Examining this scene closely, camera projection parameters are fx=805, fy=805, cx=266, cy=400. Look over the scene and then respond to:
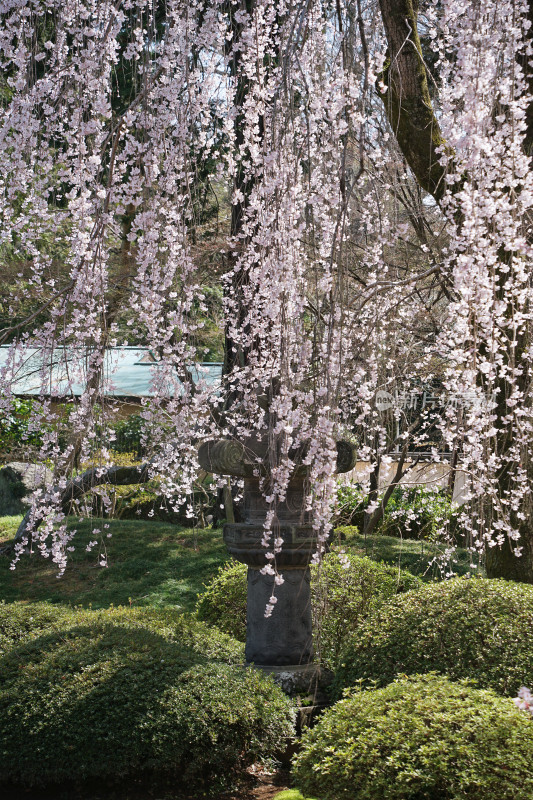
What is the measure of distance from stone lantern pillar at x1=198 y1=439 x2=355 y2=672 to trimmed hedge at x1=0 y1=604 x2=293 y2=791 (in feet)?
1.12

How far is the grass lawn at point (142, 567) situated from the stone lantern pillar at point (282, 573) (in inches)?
107

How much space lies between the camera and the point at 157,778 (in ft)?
11.2

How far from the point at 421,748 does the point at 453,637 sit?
42.3 inches

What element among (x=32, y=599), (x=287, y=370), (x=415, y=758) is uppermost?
(x=287, y=370)

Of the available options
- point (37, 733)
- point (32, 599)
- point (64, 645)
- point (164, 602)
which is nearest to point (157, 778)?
point (37, 733)

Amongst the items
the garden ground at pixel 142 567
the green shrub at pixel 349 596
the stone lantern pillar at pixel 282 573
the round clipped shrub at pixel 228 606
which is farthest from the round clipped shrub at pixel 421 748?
the garden ground at pixel 142 567

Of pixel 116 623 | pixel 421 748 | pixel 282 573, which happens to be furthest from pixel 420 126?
pixel 421 748

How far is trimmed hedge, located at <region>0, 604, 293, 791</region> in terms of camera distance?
3361mm

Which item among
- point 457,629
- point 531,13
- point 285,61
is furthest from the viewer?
point 531,13

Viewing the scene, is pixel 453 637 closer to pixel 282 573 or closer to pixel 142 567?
pixel 282 573

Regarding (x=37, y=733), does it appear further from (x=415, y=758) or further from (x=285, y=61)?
(x=285, y=61)

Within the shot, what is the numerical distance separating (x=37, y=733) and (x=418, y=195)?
453cm

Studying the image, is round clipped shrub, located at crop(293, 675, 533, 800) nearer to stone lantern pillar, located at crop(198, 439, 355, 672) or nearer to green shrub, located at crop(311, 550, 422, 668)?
stone lantern pillar, located at crop(198, 439, 355, 672)

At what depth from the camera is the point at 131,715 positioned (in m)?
3.43
